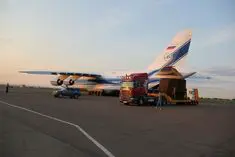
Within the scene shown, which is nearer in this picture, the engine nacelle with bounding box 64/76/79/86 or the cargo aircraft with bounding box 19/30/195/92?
the cargo aircraft with bounding box 19/30/195/92

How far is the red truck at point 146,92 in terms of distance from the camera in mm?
34781

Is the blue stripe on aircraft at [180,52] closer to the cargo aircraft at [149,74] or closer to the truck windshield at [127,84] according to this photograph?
the cargo aircraft at [149,74]

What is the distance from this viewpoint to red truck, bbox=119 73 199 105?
114ft

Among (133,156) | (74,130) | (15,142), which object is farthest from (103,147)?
(74,130)

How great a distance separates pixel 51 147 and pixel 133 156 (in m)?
2.44

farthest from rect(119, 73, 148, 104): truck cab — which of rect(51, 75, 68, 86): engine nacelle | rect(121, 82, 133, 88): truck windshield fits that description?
rect(51, 75, 68, 86): engine nacelle

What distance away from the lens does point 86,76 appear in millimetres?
61156

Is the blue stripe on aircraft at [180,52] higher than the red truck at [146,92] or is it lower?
higher

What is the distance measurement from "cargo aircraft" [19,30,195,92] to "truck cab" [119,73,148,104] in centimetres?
803

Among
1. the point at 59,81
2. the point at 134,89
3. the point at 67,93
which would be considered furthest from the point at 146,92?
the point at 59,81

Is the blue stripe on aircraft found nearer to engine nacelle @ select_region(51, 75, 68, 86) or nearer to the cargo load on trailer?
the cargo load on trailer

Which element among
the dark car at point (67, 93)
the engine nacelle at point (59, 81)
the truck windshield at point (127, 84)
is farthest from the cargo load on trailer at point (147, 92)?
the engine nacelle at point (59, 81)

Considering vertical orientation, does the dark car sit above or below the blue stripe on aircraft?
below

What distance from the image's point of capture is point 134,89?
35500mm
